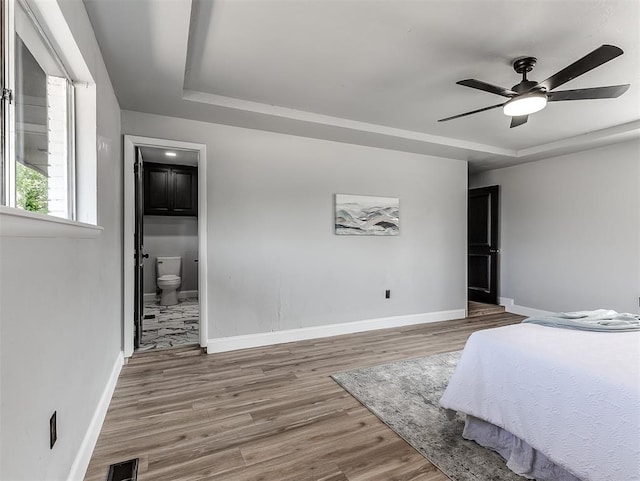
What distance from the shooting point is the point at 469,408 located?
1.84 metres

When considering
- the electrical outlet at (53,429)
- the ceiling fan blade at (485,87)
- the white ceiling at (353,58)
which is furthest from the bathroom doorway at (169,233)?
the ceiling fan blade at (485,87)

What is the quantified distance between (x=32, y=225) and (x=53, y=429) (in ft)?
2.60

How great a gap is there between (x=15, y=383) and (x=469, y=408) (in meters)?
2.01

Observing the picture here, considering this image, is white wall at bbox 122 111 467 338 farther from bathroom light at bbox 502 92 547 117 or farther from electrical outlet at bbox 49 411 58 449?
electrical outlet at bbox 49 411 58 449

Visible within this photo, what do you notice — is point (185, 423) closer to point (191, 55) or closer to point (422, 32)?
point (191, 55)

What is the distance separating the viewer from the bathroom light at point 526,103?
88.3 inches

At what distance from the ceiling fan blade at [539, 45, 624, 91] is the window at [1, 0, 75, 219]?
Answer: 8.45ft

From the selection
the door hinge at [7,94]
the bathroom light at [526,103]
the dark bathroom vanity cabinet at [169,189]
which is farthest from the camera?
the dark bathroom vanity cabinet at [169,189]

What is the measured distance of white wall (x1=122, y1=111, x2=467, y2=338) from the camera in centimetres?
342

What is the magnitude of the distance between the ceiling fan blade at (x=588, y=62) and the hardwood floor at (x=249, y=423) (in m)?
2.35

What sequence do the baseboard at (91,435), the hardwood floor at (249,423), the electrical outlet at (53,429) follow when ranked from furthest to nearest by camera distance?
1. the hardwood floor at (249,423)
2. the baseboard at (91,435)
3. the electrical outlet at (53,429)

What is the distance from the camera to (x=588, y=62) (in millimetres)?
1839

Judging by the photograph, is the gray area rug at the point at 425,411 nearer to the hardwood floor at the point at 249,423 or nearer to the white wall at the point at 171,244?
the hardwood floor at the point at 249,423

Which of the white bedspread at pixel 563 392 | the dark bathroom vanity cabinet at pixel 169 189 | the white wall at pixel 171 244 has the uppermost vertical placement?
the dark bathroom vanity cabinet at pixel 169 189
